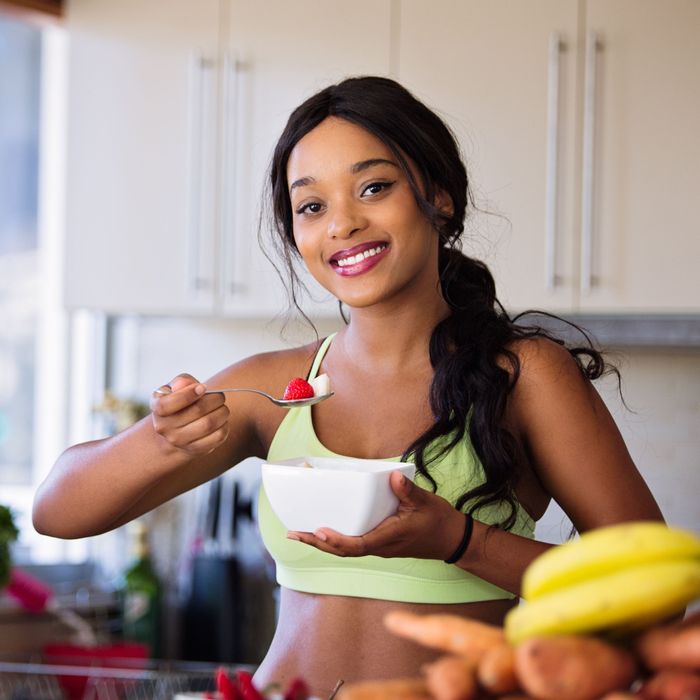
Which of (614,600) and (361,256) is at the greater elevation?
(361,256)

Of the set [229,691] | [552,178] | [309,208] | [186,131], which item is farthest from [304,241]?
[186,131]

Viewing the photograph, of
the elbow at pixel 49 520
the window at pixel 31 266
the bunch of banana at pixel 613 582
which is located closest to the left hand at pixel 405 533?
the bunch of banana at pixel 613 582

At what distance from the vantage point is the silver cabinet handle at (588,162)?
230 centimetres

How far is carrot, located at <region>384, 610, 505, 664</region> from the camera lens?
711 millimetres

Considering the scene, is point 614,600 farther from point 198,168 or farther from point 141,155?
point 141,155

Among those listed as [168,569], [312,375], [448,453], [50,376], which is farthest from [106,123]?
[448,453]

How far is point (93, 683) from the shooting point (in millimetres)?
2549

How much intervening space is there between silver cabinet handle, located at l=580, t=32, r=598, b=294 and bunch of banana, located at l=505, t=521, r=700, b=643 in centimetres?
164

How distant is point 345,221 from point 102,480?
46 centimetres

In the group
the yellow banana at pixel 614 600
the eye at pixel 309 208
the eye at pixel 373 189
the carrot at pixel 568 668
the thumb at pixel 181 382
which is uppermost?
the eye at pixel 373 189

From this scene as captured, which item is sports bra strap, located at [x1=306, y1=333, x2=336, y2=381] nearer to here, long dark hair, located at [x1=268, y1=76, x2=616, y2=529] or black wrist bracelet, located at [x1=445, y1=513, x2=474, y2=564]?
long dark hair, located at [x1=268, y1=76, x2=616, y2=529]

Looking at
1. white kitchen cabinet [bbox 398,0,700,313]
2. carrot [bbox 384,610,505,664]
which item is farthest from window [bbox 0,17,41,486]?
carrot [bbox 384,610,505,664]

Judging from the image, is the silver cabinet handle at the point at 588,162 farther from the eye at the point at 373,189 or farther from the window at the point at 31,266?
the window at the point at 31,266

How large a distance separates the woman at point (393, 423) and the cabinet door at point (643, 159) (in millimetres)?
830
